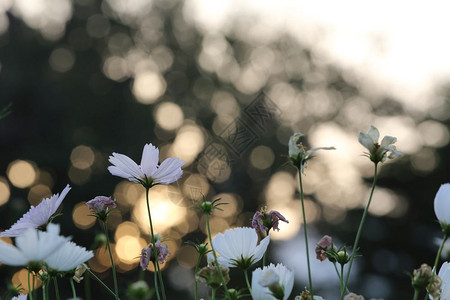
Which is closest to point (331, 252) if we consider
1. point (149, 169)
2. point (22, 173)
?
point (149, 169)

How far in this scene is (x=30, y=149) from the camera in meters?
7.83

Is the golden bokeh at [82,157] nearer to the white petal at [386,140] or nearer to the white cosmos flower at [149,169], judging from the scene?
the white cosmos flower at [149,169]

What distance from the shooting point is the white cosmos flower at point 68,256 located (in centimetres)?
42

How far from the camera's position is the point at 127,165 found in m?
0.58

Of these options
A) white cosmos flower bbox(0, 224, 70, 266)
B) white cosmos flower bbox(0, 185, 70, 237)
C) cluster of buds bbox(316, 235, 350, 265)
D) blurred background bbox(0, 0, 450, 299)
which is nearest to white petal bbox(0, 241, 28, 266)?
white cosmos flower bbox(0, 224, 70, 266)

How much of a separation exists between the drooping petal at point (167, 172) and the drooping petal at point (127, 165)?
0.05 feet

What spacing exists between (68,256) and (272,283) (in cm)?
15

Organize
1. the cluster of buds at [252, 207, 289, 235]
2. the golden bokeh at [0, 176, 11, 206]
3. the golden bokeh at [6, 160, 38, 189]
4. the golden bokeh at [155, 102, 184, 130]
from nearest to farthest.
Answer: the cluster of buds at [252, 207, 289, 235] < the golden bokeh at [0, 176, 11, 206] < the golden bokeh at [6, 160, 38, 189] < the golden bokeh at [155, 102, 184, 130]

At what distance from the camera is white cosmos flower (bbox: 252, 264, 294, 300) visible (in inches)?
16.9

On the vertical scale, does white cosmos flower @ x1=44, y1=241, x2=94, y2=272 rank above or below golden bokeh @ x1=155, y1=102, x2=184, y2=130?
below

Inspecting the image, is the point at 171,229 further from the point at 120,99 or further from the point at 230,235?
the point at 230,235

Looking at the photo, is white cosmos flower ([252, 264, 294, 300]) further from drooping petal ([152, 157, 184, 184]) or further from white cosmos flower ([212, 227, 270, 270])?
drooping petal ([152, 157, 184, 184])

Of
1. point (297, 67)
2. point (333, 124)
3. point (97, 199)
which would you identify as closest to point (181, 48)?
point (297, 67)

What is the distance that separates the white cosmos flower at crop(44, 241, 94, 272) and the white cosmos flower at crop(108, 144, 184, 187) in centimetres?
15
